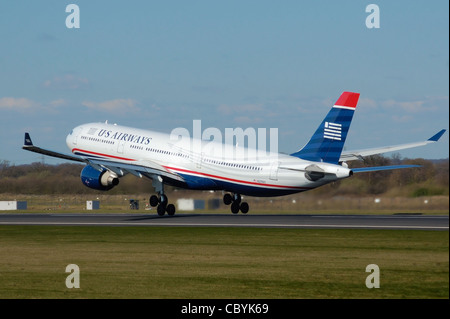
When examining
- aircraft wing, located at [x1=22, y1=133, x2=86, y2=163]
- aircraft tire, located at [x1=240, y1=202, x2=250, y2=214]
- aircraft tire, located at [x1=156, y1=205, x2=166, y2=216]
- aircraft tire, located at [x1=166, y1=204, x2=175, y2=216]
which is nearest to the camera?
aircraft wing, located at [x1=22, y1=133, x2=86, y2=163]

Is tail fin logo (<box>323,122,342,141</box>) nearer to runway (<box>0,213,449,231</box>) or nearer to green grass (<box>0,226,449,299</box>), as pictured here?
runway (<box>0,213,449,231</box>)

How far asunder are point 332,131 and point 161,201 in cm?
1690

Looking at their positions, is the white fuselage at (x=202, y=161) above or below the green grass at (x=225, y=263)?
above

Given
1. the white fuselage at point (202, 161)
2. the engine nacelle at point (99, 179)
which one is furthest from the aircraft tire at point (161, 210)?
the engine nacelle at point (99, 179)

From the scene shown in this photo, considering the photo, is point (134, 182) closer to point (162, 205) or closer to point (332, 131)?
point (162, 205)

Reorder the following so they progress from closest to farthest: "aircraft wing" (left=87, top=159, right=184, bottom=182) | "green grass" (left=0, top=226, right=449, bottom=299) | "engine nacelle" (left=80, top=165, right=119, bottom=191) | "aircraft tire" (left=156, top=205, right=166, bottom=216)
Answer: "green grass" (left=0, top=226, right=449, bottom=299), "aircraft wing" (left=87, top=159, right=184, bottom=182), "engine nacelle" (left=80, top=165, right=119, bottom=191), "aircraft tire" (left=156, top=205, right=166, bottom=216)

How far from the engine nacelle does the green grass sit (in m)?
15.9

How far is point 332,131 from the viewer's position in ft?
186

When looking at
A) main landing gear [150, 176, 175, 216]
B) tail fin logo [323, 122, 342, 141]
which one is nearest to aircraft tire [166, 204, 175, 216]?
main landing gear [150, 176, 175, 216]

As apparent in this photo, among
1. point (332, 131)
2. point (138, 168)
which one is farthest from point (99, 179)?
point (332, 131)

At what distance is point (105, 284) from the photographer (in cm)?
2728

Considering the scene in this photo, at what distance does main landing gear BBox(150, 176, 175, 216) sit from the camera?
64062 mm

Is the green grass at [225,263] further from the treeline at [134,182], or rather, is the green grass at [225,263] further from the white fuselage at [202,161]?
the white fuselage at [202,161]

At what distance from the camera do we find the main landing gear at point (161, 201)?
210 feet
